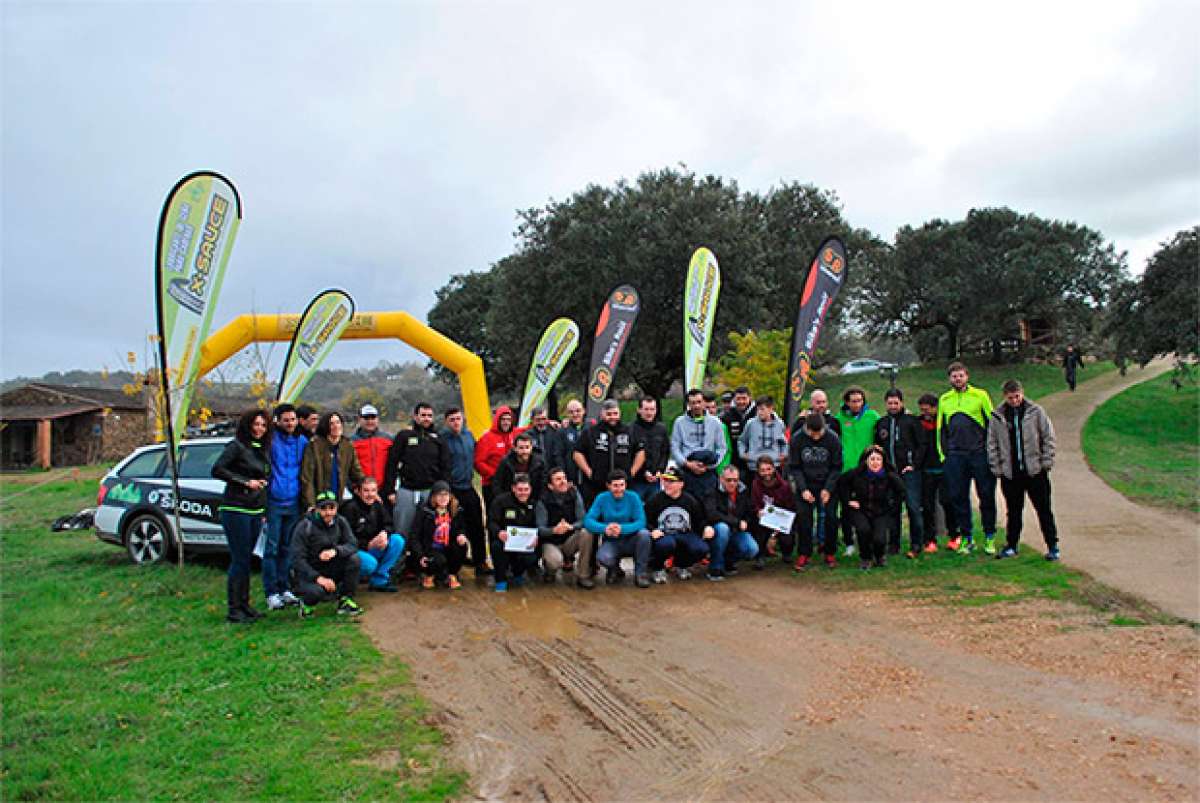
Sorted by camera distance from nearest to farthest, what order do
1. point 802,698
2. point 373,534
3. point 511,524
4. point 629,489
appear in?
1. point 802,698
2. point 373,534
3. point 511,524
4. point 629,489

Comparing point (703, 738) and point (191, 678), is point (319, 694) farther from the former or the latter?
point (703, 738)

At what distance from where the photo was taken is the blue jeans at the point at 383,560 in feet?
23.6

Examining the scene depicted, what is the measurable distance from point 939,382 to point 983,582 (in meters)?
27.3

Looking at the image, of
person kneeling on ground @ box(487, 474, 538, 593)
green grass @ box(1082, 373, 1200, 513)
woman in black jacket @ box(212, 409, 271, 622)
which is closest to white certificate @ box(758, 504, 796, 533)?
person kneeling on ground @ box(487, 474, 538, 593)

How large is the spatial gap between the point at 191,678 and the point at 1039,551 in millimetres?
8065

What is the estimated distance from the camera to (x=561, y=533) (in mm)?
7621

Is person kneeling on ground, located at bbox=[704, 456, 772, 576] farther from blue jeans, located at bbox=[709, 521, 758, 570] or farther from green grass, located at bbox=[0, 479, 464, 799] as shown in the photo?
green grass, located at bbox=[0, 479, 464, 799]

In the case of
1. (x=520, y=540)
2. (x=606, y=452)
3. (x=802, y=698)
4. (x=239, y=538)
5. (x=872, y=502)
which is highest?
(x=606, y=452)

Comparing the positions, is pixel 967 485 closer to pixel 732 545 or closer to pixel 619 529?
pixel 732 545

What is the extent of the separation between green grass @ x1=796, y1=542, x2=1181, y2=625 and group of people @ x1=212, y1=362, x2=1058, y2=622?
229mm

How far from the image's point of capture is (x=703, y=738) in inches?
159

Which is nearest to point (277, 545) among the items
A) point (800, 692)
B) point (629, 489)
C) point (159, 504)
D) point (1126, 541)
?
point (159, 504)

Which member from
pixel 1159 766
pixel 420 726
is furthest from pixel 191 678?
pixel 1159 766

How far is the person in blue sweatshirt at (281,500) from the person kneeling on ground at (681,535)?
3433mm
